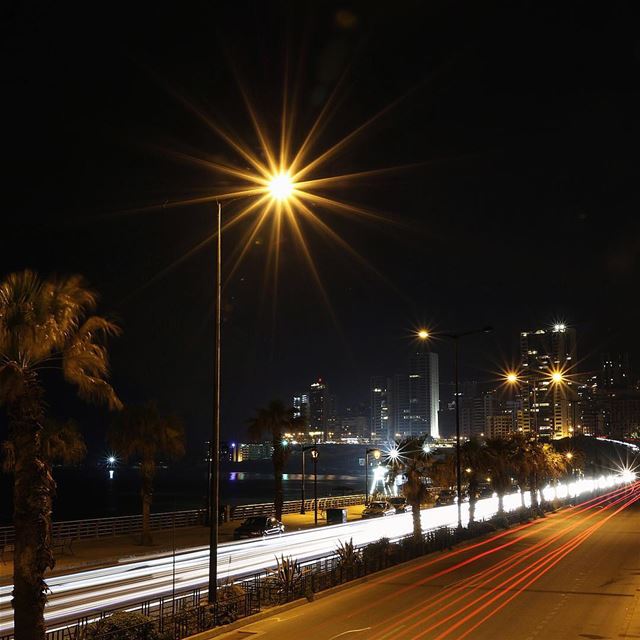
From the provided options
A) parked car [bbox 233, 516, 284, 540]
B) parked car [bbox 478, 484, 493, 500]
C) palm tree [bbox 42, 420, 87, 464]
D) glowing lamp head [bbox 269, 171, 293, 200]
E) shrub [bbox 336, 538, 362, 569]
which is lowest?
parked car [bbox 478, 484, 493, 500]

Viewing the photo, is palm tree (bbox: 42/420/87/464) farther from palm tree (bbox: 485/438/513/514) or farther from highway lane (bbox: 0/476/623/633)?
palm tree (bbox: 485/438/513/514)

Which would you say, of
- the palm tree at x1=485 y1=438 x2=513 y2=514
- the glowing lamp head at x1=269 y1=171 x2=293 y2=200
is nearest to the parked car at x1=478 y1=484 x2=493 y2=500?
the palm tree at x1=485 y1=438 x2=513 y2=514

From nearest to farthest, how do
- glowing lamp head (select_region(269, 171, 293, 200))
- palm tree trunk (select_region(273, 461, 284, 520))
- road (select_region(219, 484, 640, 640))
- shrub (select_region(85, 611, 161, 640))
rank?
shrub (select_region(85, 611, 161, 640)) → road (select_region(219, 484, 640, 640)) → glowing lamp head (select_region(269, 171, 293, 200)) → palm tree trunk (select_region(273, 461, 284, 520))

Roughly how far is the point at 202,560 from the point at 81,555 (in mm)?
5645

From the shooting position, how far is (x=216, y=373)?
19.1 meters

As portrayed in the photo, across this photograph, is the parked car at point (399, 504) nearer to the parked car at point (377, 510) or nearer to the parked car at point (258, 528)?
the parked car at point (377, 510)

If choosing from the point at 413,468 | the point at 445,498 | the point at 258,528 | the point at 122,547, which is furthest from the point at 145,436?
the point at 445,498

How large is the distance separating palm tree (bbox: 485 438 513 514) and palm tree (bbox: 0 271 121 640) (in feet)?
117

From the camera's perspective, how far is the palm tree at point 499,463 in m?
46.5

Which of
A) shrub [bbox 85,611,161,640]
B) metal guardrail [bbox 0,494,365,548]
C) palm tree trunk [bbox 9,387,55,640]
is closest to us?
palm tree trunk [bbox 9,387,55,640]

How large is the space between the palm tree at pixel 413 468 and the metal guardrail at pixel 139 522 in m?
10.3

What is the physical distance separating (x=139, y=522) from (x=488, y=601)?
2693 centimetres

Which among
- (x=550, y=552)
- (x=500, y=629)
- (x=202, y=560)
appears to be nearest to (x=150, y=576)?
(x=202, y=560)

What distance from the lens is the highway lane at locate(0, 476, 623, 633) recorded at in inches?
728
